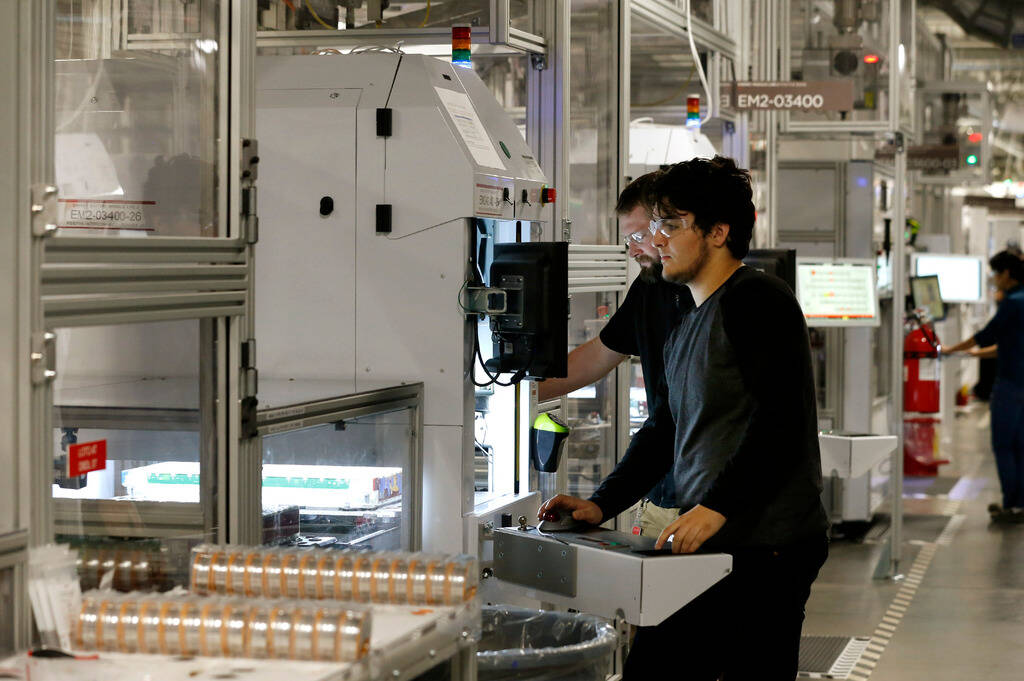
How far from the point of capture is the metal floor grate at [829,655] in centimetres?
542

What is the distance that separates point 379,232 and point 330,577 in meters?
1.49

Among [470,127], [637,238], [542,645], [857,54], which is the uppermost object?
[857,54]

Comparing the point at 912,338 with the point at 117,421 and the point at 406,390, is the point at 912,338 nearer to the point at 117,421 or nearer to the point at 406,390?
the point at 406,390

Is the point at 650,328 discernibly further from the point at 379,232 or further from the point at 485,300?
the point at 379,232

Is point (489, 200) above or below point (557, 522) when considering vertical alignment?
above

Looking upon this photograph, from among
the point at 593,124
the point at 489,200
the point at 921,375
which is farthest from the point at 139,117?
the point at 921,375

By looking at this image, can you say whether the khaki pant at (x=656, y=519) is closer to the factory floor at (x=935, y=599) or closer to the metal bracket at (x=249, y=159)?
the metal bracket at (x=249, y=159)

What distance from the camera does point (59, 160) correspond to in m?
2.20

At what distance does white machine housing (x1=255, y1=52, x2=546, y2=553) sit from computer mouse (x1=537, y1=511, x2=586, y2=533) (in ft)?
1.59

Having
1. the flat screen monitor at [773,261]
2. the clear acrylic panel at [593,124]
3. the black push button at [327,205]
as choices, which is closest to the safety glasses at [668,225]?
the black push button at [327,205]

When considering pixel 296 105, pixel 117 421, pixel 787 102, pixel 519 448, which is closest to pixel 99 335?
pixel 117 421

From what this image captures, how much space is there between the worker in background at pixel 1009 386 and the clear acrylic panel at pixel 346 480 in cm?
671

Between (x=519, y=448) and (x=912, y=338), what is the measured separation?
19.4 feet

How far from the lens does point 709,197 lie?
9.59 ft
